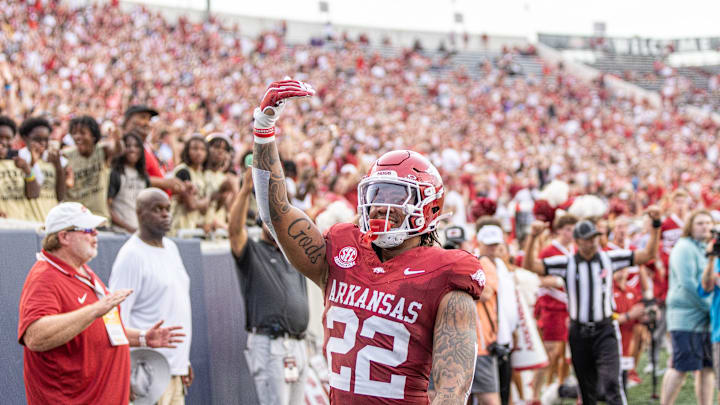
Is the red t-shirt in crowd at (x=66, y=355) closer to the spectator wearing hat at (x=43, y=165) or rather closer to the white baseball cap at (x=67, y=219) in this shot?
the white baseball cap at (x=67, y=219)

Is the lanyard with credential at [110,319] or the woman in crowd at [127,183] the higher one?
the woman in crowd at [127,183]

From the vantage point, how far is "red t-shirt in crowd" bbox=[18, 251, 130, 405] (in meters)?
3.94

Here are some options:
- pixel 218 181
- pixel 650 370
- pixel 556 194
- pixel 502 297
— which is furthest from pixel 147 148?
pixel 650 370

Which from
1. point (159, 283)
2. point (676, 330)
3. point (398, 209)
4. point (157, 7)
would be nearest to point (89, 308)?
point (159, 283)

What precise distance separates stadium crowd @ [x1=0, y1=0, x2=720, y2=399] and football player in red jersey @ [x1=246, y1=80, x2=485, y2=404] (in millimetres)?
3758

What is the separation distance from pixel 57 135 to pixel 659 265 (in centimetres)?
820

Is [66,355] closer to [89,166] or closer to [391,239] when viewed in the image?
[391,239]

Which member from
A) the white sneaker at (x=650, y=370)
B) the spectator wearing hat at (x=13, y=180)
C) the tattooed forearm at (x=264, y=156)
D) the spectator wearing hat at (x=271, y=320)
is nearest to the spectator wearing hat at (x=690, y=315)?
the white sneaker at (x=650, y=370)

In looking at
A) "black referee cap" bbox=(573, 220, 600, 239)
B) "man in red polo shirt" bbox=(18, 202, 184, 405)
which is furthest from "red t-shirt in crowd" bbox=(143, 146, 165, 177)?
"black referee cap" bbox=(573, 220, 600, 239)

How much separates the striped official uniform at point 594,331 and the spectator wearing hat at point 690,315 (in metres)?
0.89

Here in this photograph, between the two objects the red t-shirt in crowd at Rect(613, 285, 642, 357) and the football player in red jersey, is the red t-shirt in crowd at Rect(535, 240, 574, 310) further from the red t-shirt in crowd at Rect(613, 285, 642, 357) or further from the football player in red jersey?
the football player in red jersey

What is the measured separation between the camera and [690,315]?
25.1ft

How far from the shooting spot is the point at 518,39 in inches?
1604

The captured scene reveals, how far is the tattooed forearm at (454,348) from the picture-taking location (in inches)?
106
